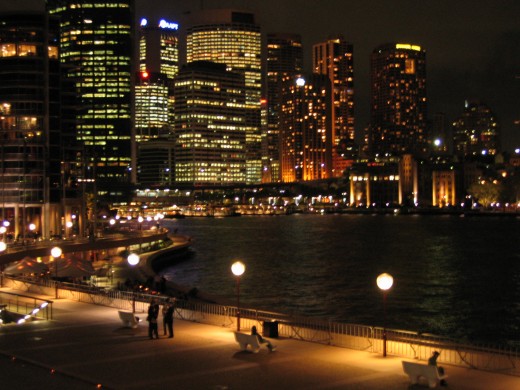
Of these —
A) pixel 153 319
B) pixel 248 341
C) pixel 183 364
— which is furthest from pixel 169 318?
pixel 183 364

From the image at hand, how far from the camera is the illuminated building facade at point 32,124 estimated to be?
84750 mm

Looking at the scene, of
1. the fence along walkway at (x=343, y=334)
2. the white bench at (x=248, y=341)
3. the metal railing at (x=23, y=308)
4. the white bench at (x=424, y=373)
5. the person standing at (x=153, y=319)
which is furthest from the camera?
the metal railing at (x=23, y=308)

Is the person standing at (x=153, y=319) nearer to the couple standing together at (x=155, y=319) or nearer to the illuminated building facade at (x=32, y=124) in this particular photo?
the couple standing together at (x=155, y=319)

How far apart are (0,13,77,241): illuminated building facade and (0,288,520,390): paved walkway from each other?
6176cm

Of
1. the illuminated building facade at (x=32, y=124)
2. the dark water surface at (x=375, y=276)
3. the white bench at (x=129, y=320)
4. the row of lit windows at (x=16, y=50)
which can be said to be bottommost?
the dark water surface at (x=375, y=276)

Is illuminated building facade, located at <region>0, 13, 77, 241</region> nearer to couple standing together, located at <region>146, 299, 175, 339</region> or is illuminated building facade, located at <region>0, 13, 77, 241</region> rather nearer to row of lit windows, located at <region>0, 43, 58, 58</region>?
row of lit windows, located at <region>0, 43, 58, 58</region>

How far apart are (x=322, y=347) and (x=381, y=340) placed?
1876mm

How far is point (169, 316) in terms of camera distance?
24.4 m

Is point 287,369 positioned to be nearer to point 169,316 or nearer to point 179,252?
point 169,316

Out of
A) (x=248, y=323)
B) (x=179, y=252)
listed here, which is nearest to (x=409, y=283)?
(x=179, y=252)

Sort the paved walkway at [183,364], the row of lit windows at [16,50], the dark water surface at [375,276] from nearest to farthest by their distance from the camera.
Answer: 1. the paved walkway at [183,364]
2. the dark water surface at [375,276]
3. the row of lit windows at [16,50]

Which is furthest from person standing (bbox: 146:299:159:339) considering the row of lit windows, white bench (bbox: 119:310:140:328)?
the row of lit windows

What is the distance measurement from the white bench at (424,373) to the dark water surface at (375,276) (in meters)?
23.0

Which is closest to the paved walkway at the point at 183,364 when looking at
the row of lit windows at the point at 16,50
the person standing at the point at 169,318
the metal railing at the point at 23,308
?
the person standing at the point at 169,318
